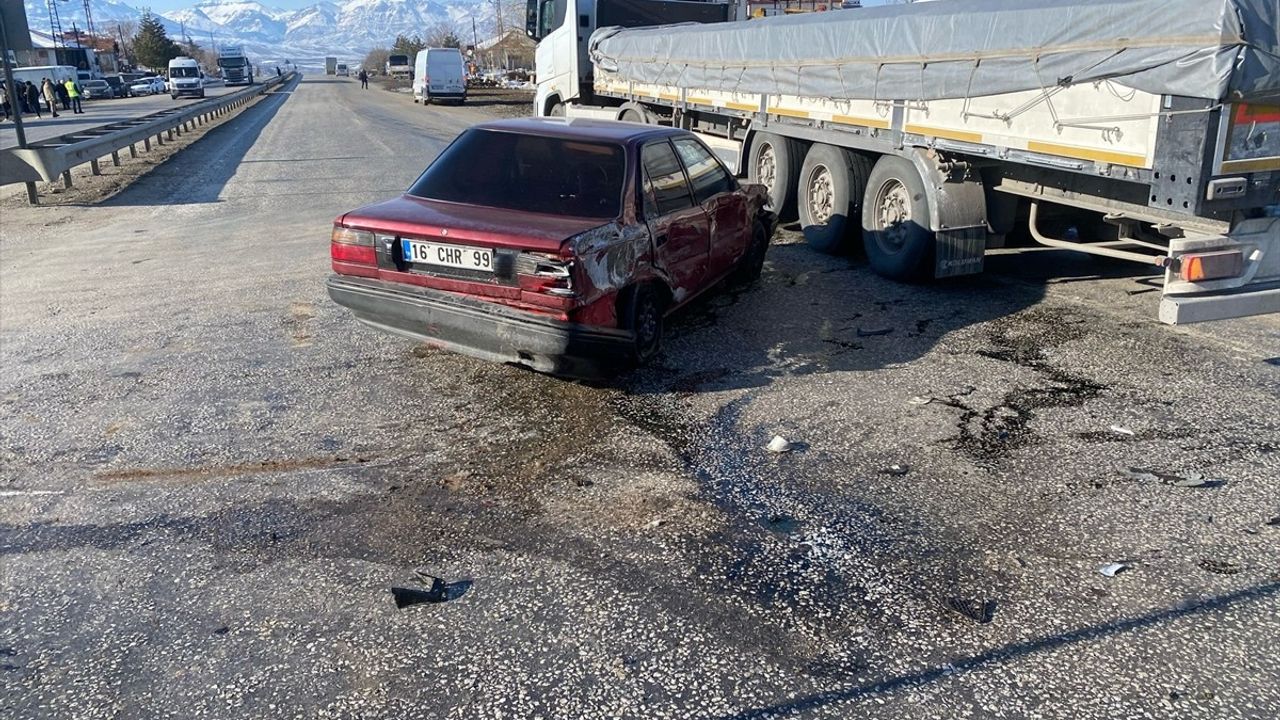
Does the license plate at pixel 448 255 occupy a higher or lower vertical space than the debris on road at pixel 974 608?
higher

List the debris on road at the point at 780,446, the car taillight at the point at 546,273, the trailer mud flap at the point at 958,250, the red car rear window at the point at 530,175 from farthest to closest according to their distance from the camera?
the trailer mud flap at the point at 958,250 → the red car rear window at the point at 530,175 → the car taillight at the point at 546,273 → the debris on road at the point at 780,446

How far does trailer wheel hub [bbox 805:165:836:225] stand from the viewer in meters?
9.19

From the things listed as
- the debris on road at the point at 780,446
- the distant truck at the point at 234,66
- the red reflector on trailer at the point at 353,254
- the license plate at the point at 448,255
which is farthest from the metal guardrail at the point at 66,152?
the distant truck at the point at 234,66

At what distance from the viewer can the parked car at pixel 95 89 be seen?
6178 centimetres

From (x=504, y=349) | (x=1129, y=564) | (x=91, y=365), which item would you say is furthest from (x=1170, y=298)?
(x=91, y=365)

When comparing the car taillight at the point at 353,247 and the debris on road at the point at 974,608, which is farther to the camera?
the car taillight at the point at 353,247

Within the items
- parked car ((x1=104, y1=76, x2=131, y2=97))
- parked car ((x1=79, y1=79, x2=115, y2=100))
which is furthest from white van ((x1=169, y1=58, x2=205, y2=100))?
parked car ((x1=104, y1=76, x2=131, y2=97))

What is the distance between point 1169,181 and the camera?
5215mm

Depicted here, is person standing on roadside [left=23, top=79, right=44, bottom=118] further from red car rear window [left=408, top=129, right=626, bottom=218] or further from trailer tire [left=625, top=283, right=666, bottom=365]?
trailer tire [left=625, top=283, right=666, bottom=365]

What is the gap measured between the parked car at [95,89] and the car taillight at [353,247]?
67313mm

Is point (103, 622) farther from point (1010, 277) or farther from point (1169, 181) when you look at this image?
point (1010, 277)

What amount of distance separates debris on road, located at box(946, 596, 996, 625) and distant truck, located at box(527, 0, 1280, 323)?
299 centimetres

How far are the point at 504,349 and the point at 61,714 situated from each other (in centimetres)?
271

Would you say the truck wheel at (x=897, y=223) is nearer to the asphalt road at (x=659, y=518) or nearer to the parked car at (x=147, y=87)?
the asphalt road at (x=659, y=518)
